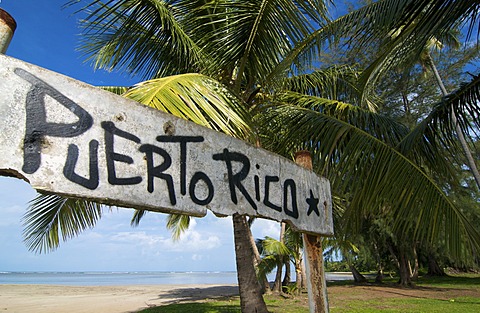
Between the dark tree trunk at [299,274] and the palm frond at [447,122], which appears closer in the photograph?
the palm frond at [447,122]

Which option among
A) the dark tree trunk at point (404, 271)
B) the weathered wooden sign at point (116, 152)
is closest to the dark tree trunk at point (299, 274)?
the dark tree trunk at point (404, 271)

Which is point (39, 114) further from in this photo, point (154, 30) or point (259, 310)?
point (259, 310)

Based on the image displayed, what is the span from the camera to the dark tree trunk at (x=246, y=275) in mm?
5238

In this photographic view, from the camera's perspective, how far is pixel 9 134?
1039mm

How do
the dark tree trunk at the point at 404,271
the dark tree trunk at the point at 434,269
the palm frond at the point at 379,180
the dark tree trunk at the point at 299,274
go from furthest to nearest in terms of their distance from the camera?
the dark tree trunk at the point at 434,269 → the dark tree trunk at the point at 404,271 → the dark tree trunk at the point at 299,274 → the palm frond at the point at 379,180

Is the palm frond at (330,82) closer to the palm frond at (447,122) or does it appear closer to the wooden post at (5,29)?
the palm frond at (447,122)

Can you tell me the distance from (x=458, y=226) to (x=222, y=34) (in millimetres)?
3369

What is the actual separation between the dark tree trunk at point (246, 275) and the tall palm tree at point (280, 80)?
0.6 inches

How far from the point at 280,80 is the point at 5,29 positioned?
4164 mm

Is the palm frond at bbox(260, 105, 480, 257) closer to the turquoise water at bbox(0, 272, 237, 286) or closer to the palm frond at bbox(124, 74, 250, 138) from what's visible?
the palm frond at bbox(124, 74, 250, 138)

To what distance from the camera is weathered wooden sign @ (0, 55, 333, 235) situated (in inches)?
42.3

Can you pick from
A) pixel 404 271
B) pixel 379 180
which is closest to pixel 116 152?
pixel 379 180

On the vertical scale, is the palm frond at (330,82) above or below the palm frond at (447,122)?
above

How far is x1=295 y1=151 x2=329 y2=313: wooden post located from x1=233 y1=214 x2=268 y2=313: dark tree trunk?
3233 millimetres
